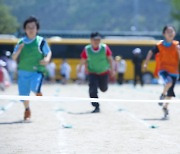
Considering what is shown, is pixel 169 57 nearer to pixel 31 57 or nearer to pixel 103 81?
pixel 103 81

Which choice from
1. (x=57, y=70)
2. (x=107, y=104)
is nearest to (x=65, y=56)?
(x=57, y=70)

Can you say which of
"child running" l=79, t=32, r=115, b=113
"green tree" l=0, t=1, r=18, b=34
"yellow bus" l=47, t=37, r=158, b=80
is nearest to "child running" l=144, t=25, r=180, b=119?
"child running" l=79, t=32, r=115, b=113

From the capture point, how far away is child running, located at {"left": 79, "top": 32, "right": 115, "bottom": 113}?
51.1 feet

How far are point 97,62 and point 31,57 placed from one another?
2.75 meters

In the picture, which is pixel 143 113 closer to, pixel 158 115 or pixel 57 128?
pixel 158 115

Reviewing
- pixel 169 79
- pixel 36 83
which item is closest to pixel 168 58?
pixel 169 79

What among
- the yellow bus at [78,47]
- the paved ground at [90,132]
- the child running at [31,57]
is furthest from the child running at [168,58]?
the yellow bus at [78,47]

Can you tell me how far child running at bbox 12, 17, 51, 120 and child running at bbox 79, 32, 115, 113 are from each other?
252cm

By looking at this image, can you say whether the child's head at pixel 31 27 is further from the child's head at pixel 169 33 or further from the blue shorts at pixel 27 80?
the child's head at pixel 169 33

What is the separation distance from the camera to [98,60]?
1557cm

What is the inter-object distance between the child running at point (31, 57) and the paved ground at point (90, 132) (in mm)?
600

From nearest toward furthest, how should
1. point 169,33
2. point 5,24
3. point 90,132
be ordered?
point 90,132, point 169,33, point 5,24

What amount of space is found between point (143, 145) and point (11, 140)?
1.81 meters

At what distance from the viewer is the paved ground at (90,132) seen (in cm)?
902
